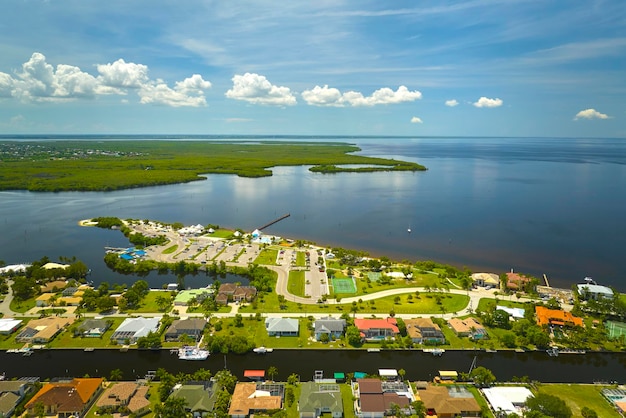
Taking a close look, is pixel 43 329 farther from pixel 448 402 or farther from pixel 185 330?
pixel 448 402

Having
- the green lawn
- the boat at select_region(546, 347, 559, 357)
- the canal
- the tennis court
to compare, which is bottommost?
the canal

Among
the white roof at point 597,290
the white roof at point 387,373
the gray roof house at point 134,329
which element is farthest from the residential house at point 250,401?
the white roof at point 597,290

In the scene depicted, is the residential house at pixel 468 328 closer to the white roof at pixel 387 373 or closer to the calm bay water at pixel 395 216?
the white roof at pixel 387 373

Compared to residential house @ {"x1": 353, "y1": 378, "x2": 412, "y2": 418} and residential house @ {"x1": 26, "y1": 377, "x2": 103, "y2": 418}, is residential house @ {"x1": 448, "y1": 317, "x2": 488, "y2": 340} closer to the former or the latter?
residential house @ {"x1": 353, "y1": 378, "x2": 412, "y2": 418}

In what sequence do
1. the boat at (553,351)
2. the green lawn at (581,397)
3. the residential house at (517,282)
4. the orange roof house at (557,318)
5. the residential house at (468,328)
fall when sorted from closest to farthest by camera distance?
the green lawn at (581,397)
the boat at (553,351)
the residential house at (468,328)
the orange roof house at (557,318)
the residential house at (517,282)

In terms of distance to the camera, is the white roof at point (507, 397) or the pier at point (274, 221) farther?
the pier at point (274, 221)

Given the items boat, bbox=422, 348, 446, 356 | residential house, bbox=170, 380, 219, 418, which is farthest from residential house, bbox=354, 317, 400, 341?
residential house, bbox=170, 380, 219, 418
